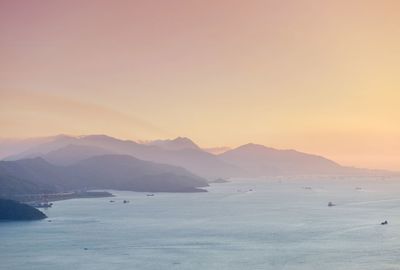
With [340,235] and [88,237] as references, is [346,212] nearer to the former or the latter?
[340,235]

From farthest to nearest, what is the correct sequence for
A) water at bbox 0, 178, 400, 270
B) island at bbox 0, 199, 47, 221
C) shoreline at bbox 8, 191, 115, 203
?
shoreline at bbox 8, 191, 115, 203 → island at bbox 0, 199, 47, 221 → water at bbox 0, 178, 400, 270

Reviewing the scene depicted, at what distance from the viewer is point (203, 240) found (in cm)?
7706

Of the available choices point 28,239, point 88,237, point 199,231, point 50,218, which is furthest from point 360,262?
point 50,218

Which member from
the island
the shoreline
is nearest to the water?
the island

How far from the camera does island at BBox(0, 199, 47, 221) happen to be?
102 metres

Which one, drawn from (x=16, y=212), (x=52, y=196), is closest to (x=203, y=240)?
(x=16, y=212)

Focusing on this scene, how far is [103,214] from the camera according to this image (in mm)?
115188

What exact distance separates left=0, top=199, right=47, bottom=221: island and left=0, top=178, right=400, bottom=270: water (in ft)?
13.8

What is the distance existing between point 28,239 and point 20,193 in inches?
3151

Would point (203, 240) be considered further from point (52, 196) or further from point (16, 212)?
point (52, 196)

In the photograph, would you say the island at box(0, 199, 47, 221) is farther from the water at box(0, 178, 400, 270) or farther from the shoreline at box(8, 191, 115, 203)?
the shoreline at box(8, 191, 115, 203)

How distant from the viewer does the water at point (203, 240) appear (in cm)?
6122

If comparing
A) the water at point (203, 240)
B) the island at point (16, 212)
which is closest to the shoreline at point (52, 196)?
the water at point (203, 240)

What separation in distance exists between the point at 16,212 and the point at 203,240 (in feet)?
142
